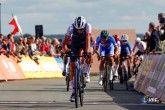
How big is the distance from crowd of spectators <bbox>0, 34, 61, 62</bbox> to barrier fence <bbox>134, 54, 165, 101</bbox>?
731 cm

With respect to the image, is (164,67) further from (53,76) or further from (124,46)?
(53,76)

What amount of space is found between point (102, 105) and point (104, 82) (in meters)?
5.32

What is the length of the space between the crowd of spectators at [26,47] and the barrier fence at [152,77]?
7311 mm

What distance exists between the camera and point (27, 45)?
30766 millimetres

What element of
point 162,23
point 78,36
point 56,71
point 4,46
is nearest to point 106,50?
point 162,23

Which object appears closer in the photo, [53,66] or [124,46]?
[124,46]

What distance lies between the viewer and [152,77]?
16.1m

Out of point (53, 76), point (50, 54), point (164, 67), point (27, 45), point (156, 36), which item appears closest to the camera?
point (164, 67)

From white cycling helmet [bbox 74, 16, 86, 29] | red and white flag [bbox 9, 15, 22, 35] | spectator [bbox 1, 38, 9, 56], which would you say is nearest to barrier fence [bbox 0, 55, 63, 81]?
spectator [bbox 1, 38, 9, 56]

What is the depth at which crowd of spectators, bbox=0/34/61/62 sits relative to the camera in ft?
91.4

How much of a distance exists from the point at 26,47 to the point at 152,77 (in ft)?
49.5

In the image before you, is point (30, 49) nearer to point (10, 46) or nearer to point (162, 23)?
point (10, 46)

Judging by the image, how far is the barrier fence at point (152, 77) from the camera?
14.4 meters

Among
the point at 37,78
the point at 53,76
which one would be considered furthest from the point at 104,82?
the point at 53,76
